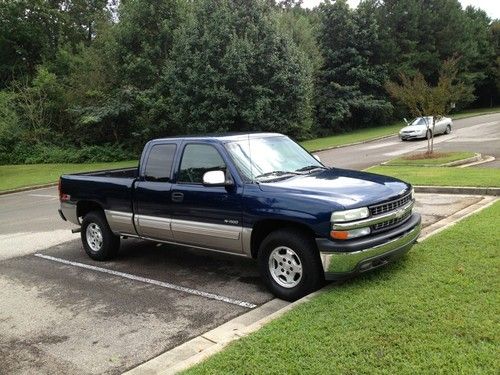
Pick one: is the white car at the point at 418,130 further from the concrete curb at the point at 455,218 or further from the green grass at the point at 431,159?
the concrete curb at the point at 455,218

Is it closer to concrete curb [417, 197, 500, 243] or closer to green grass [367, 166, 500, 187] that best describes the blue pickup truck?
concrete curb [417, 197, 500, 243]

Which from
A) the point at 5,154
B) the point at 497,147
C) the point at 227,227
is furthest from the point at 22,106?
the point at 227,227

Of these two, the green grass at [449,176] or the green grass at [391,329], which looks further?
the green grass at [449,176]

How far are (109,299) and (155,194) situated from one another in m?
1.54

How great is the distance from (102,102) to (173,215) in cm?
2757

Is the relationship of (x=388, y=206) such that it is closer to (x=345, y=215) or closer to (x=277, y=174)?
(x=345, y=215)

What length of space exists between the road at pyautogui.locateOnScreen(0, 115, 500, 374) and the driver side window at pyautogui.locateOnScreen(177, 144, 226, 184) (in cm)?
137

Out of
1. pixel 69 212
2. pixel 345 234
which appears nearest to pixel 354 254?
pixel 345 234

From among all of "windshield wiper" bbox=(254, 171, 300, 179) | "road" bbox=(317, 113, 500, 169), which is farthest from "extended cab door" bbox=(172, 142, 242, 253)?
"road" bbox=(317, 113, 500, 169)

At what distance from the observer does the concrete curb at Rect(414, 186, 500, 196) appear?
10242 mm

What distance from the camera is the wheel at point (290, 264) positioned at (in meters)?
5.13

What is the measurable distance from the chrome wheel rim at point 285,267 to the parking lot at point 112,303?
1.23ft

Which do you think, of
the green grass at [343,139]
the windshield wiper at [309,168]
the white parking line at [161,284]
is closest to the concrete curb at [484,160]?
the green grass at [343,139]

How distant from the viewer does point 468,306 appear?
4.34 m
